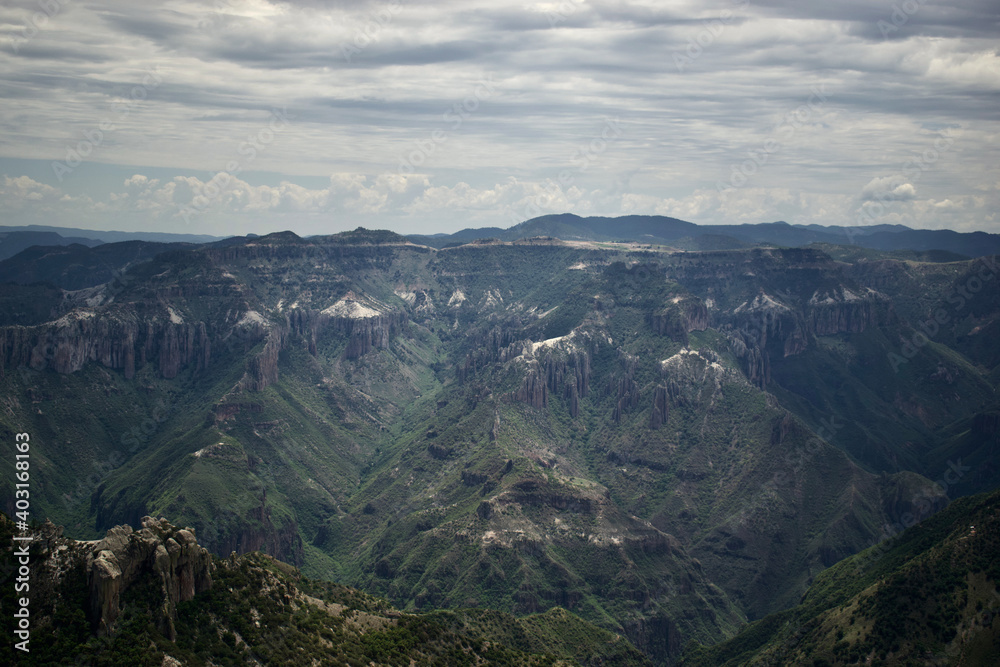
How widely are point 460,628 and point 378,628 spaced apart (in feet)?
116

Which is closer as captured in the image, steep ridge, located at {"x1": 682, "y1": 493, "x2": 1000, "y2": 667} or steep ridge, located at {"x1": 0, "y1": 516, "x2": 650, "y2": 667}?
steep ridge, located at {"x1": 0, "y1": 516, "x2": 650, "y2": 667}

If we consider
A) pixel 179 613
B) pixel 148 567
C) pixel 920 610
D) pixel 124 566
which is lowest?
pixel 920 610

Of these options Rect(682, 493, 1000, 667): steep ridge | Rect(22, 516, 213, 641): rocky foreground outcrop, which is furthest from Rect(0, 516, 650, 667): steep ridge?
Rect(682, 493, 1000, 667): steep ridge

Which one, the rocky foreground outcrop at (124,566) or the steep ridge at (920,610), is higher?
the rocky foreground outcrop at (124,566)

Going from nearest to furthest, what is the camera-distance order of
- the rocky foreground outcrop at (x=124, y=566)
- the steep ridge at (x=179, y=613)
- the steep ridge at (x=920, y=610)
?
the steep ridge at (x=179, y=613)
the rocky foreground outcrop at (x=124, y=566)
the steep ridge at (x=920, y=610)

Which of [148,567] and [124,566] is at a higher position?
[124,566]

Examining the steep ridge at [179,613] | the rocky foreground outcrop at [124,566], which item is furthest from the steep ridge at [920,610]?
the rocky foreground outcrop at [124,566]

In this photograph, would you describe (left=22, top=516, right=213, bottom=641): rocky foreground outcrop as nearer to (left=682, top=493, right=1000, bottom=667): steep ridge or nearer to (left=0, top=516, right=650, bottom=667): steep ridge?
(left=0, top=516, right=650, bottom=667): steep ridge

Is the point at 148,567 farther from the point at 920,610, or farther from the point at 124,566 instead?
the point at 920,610

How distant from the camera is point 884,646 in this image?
5591 inches

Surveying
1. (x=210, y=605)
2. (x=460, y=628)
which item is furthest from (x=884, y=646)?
(x=210, y=605)

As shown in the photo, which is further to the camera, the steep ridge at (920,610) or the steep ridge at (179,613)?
the steep ridge at (920,610)

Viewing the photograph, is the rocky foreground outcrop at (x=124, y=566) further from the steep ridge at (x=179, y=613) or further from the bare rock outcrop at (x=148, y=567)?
the steep ridge at (x=179, y=613)

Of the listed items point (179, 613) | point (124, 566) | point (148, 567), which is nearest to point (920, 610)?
point (179, 613)
